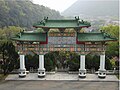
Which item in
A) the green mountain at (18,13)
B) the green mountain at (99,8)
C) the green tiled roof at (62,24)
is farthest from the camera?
the green mountain at (99,8)

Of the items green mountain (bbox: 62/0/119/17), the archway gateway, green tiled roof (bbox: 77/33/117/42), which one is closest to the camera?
green tiled roof (bbox: 77/33/117/42)

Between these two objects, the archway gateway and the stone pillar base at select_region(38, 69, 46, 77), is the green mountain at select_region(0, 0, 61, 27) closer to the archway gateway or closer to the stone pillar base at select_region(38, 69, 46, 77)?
the archway gateway

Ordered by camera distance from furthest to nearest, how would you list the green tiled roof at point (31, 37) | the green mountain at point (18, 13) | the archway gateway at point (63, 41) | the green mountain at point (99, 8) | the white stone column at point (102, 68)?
the green mountain at point (99, 8), the green mountain at point (18, 13), the white stone column at point (102, 68), the green tiled roof at point (31, 37), the archway gateway at point (63, 41)

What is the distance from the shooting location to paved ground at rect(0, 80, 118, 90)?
57.6 ft

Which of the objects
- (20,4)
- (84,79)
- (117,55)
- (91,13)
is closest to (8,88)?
(84,79)

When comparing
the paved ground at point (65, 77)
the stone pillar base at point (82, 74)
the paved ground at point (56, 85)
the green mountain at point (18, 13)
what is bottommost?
the paved ground at point (56, 85)

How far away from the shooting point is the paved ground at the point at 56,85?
57.6ft

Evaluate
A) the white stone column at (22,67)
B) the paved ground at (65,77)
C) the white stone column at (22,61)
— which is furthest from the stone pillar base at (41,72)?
the white stone column at (22,61)

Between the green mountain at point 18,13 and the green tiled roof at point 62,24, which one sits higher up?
the green mountain at point 18,13

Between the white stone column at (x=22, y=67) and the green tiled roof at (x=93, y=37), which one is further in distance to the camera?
the white stone column at (x=22, y=67)

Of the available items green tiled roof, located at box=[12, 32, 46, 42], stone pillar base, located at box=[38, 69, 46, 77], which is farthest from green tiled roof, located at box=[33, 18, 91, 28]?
stone pillar base, located at box=[38, 69, 46, 77]

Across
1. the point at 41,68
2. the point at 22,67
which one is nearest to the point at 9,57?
the point at 22,67

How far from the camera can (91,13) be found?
505 feet

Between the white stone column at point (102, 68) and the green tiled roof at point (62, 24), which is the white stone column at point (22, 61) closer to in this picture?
the green tiled roof at point (62, 24)
